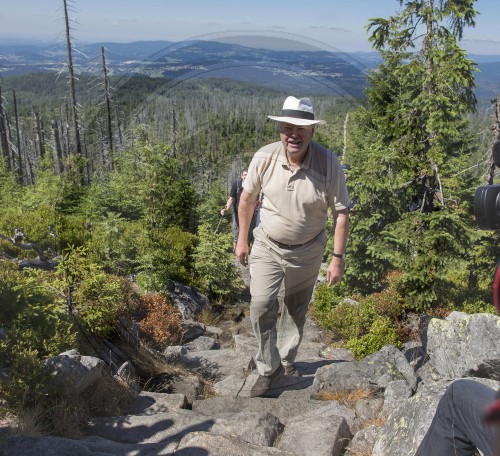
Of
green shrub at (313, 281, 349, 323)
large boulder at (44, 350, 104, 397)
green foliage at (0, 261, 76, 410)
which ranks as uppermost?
green foliage at (0, 261, 76, 410)

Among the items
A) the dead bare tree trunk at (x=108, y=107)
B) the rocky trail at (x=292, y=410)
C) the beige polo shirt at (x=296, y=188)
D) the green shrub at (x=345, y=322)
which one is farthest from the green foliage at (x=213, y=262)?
the beige polo shirt at (x=296, y=188)

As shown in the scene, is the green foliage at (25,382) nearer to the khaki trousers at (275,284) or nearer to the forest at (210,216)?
the forest at (210,216)

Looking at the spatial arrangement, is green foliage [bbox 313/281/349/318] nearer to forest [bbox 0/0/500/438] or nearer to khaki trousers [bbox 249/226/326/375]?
forest [bbox 0/0/500/438]

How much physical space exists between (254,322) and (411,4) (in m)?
6.76

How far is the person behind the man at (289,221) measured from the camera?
385cm

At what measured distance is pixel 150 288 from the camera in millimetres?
7234

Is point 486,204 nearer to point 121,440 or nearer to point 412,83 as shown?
point 121,440

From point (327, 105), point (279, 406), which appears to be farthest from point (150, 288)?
point (327, 105)

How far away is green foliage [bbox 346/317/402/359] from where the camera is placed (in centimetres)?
659

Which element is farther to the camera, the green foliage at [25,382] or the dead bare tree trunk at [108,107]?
the dead bare tree trunk at [108,107]

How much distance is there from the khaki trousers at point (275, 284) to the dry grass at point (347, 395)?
1.75 feet

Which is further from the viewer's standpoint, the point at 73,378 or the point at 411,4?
the point at 411,4

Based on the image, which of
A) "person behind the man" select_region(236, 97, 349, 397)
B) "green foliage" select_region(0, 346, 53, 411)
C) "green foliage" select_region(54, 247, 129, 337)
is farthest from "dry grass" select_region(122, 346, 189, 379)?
"green foliage" select_region(0, 346, 53, 411)

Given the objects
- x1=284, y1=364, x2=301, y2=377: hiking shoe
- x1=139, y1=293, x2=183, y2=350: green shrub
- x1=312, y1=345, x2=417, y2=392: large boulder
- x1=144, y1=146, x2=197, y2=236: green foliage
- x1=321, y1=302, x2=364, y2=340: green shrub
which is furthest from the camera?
x1=321, y1=302, x2=364, y2=340: green shrub
